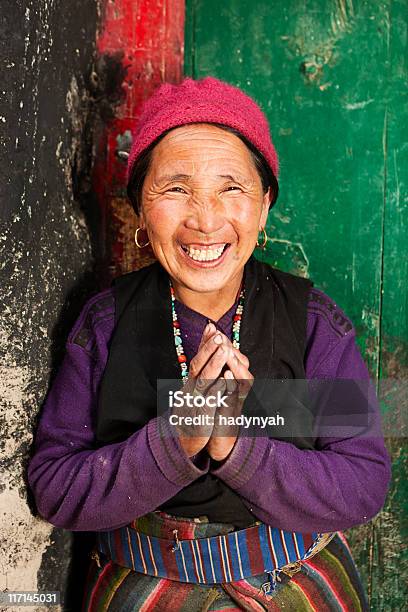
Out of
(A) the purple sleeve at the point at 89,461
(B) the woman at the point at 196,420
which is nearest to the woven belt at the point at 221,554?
(B) the woman at the point at 196,420

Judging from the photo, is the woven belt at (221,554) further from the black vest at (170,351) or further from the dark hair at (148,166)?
the dark hair at (148,166)

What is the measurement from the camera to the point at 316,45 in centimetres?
221

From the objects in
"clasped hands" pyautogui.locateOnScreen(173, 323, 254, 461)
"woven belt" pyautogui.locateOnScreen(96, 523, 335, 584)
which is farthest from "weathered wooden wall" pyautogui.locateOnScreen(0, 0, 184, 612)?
"clasped hands" pyautogui.locateOnScreen(173, 323, 254, 461)

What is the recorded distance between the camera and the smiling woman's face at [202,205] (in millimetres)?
1696

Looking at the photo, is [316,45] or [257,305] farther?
[316,45]

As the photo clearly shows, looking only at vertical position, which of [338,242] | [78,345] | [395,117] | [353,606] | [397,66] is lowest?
[353,606]

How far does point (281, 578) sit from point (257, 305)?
647 millimetres

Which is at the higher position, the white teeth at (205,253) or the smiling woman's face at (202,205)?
the smiling woman's face at (202,205)

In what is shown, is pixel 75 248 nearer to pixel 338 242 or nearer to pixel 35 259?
pixel 35 259

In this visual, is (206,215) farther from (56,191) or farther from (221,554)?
(221,554)

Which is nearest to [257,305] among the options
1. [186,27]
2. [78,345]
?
[78,345]

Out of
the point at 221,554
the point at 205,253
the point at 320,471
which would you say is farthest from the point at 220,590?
the point at 205,253

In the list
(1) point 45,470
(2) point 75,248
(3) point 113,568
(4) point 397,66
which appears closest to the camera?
(1) point 45,470

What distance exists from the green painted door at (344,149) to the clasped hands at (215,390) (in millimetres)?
799
